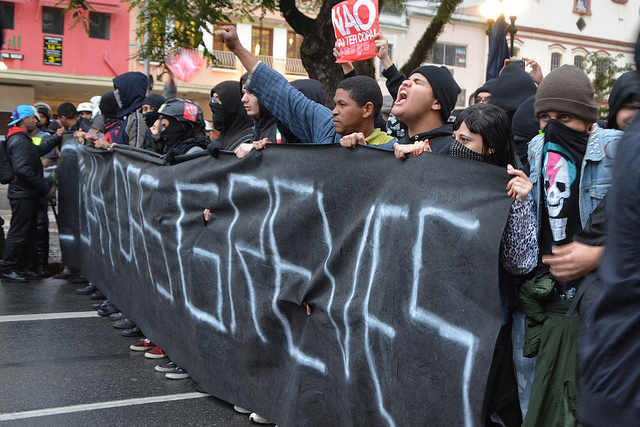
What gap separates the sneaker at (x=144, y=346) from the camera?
18.9ft

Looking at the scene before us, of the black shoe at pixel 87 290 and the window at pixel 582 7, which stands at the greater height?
the window at pixel 582 7

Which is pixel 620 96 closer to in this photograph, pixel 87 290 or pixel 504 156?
pixel 504 156

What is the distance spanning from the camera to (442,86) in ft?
12.3

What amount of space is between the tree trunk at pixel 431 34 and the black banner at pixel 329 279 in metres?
7.97

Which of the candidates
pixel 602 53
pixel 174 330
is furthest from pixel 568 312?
pixel 602 53

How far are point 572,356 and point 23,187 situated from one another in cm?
736

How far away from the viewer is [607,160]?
2.68 m

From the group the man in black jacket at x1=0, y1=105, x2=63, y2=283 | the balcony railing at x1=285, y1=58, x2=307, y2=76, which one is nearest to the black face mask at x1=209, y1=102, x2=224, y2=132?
the man in black jacket at x1=0, y1=105, x2=63, y2=283

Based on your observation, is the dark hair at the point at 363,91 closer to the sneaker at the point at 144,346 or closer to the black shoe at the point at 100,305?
the sneaker at the point at 144,346

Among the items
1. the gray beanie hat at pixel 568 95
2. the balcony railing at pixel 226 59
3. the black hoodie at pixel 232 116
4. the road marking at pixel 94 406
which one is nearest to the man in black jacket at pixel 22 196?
the black hoodie at pixel 232 116

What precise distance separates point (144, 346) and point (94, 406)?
1262mm

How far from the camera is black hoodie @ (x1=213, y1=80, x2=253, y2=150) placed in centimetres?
570

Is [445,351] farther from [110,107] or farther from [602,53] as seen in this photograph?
[602,53]

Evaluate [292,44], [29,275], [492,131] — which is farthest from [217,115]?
[292,44]
